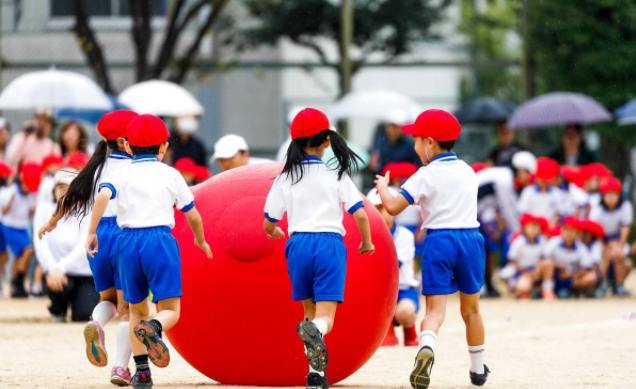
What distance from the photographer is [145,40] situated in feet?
64.4

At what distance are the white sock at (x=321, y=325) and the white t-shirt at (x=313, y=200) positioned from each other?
1.77 feet

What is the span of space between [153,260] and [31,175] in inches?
332

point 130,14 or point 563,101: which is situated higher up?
point 130,14

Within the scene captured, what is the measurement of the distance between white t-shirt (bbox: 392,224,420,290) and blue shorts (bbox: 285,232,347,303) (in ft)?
9.44

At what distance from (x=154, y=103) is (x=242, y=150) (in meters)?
5.88

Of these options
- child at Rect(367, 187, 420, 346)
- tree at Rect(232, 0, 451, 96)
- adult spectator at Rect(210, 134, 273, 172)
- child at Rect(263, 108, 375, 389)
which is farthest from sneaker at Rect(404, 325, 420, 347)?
tree at Rect(232, 0, 451, 96)

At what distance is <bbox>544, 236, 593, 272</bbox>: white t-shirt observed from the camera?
51.4ft

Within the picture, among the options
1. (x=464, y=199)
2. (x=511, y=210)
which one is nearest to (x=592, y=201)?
(x=511, y=210)

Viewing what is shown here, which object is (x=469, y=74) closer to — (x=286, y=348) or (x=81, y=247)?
A: (x=81, y=247)

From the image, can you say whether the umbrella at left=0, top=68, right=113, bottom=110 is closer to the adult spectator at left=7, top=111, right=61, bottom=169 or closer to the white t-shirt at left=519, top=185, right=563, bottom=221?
the adult spectator at left=7, top=111, right=61, bottom=169

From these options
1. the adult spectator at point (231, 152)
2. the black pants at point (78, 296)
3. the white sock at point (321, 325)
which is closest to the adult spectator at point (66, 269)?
the black pants at point (78, 296)

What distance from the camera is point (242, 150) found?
36.6ft

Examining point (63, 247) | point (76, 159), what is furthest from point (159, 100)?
point (76, 159)

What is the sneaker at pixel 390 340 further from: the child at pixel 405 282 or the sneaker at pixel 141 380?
the sneaker at pixel 141 380
